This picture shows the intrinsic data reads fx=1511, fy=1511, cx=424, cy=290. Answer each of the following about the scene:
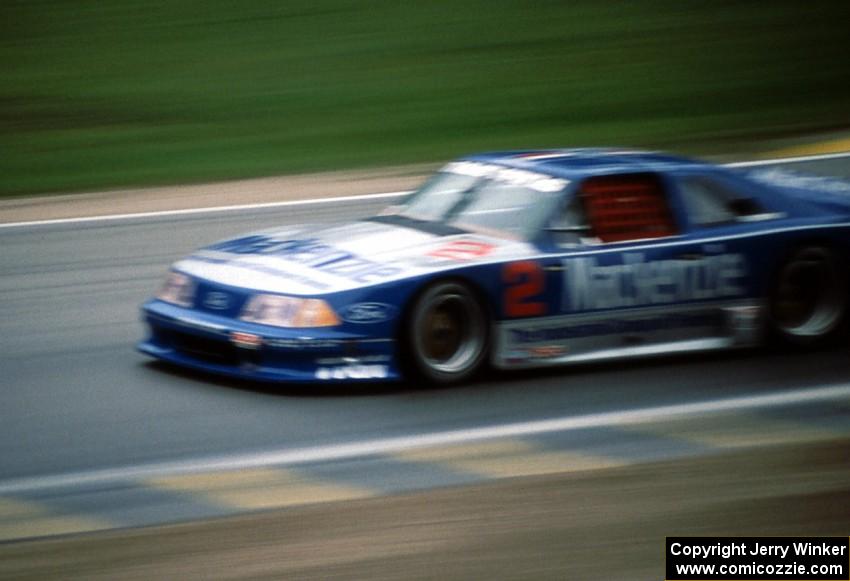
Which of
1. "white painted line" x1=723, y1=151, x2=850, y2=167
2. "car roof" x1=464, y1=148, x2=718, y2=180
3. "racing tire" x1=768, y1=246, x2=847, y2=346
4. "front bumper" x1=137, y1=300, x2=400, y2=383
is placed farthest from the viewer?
"white painted line" x1=723, y1=151, x2=850, y2=167

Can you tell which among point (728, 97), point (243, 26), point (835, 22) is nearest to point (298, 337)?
point (728, 97)

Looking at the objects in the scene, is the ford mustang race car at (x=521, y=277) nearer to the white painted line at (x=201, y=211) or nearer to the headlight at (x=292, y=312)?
the headlight at (x=292, y=312)

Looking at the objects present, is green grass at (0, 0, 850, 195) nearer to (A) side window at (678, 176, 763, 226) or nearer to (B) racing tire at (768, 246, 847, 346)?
(A) side window at (678, 176, 763, 226)

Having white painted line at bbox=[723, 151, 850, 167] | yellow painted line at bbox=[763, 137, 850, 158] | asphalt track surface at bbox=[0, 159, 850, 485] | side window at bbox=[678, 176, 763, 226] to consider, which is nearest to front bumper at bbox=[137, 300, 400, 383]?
asphalt track surface at bbox=[0, 159, 850, 485]

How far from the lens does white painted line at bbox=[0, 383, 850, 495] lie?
257 inches

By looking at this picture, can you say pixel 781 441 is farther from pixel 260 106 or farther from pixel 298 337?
pixel 260 106

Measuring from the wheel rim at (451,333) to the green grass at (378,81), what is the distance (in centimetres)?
843

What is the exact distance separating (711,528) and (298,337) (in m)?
2.68

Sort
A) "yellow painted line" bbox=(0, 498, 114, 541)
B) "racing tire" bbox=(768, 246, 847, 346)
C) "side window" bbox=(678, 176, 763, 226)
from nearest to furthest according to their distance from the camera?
"yellow painted line" bbox=(0, 498, 114, 541)
"side window" bbox=(678, 176, 763, 226)
"racing tire" bbox=(768, 246, 847, 346)

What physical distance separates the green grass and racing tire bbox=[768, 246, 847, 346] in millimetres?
8374

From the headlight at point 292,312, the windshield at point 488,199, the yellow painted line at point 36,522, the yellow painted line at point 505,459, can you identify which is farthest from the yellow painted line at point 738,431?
the yellow painted line at point 36,522

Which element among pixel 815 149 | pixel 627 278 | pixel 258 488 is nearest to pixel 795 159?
pixel 815 149

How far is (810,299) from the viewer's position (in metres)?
9.21

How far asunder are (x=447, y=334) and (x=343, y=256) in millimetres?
696
